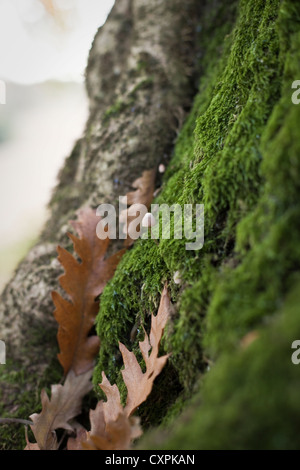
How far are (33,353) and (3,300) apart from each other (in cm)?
48

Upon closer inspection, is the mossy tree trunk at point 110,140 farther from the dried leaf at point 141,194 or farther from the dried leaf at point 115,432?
the dried leaf at point 115,432

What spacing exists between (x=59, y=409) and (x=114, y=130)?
1.92 meters

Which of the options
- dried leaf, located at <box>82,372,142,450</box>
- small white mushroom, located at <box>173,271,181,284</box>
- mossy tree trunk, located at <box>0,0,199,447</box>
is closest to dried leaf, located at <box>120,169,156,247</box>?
mossy tree trunk, located at <box>0,0,199,447</box>

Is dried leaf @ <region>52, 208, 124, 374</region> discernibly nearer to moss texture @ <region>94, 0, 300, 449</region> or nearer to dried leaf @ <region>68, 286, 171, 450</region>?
moss texture @ <region>94, 0, 300, 449</region>

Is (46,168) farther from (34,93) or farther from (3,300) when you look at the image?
(3,300)

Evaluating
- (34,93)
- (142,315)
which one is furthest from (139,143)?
(34,93)

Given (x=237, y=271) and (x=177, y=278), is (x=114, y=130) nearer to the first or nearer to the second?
(x=177, y=278)

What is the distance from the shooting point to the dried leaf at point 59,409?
1723 millimetres

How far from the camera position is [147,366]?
4.65 ft

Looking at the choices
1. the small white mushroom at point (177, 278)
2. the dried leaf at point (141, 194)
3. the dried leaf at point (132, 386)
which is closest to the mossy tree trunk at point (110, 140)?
the dried leaf at point (141, 194)

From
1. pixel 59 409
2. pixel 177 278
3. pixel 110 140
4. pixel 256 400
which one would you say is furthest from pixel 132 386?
pixel 110 140

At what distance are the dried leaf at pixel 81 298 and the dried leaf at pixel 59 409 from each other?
8cm

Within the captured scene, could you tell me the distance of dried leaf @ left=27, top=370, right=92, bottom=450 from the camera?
1.72 metres

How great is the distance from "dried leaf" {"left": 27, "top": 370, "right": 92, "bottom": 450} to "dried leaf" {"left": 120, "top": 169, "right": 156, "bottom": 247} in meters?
0.85
